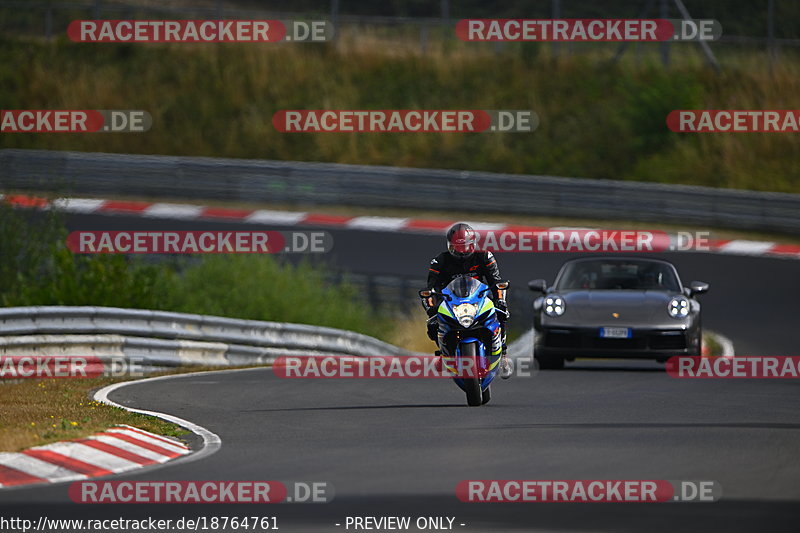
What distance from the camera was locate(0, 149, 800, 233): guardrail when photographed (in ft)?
95.6

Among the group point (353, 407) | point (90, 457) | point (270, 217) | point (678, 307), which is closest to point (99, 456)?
point (90, 457)

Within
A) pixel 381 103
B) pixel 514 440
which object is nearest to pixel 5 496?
pixel 514 440

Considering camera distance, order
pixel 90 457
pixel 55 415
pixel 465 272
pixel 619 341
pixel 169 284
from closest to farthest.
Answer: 1. pixel 90 457
2. pixel 55 415
3. pixel 465 272
4. pixel 619 341
5. pixel 169 284

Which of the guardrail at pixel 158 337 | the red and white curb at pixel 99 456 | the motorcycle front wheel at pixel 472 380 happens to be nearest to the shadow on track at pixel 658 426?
the motorcycle front wheel at pixel 472 380

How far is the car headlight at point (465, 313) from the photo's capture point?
1268cm

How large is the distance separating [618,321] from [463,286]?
4103 mm

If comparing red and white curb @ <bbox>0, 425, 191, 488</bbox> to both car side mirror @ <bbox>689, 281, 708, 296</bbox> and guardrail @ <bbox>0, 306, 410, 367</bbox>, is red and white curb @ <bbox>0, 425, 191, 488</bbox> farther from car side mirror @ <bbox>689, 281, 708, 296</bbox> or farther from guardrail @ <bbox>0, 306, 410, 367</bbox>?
car side mirror @ <bbox>689, 281, 708, 296</bbox>

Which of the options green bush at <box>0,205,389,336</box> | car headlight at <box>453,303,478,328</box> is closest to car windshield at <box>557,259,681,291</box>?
car headlight at <box>453,303,478,328</box>

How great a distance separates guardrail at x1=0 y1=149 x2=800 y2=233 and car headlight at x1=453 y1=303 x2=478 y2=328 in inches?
670

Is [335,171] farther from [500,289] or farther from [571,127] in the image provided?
[500,289]

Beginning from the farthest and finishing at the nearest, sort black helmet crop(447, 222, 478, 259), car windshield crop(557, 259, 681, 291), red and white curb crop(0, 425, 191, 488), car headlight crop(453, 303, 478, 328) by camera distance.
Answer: car windshield crop(557, 259, 681, 291) → black helmet crop(447, 222, 478, 259) → car headlight crop(453, 303, 478, 328) → red and white curb crop(0, 425, 191, 488)

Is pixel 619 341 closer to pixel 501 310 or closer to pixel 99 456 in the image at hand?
pixel 501 310

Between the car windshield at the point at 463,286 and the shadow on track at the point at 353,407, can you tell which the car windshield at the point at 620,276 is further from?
the car windshield at the point at 463,286

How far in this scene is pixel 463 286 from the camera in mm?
12820
